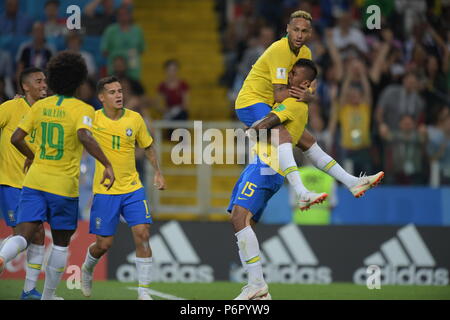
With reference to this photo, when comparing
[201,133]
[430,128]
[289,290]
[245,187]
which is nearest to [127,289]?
[289,290]

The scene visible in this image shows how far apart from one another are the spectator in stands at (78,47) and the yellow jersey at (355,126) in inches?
175

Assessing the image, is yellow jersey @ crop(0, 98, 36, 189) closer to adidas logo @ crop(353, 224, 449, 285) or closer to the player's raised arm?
the player's raised arm

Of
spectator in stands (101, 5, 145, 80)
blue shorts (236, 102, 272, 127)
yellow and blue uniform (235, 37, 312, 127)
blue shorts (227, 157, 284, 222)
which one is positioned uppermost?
spectator in stands (101, 5, 145, 80)

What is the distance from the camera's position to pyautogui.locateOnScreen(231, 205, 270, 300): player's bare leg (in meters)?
10.2

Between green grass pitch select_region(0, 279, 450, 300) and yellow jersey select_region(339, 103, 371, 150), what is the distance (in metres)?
2.89

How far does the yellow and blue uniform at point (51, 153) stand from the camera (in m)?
9.78

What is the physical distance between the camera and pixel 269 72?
1080cm

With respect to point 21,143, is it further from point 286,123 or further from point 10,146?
point 286,123

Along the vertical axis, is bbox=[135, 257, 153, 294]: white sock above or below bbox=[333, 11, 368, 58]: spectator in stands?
below

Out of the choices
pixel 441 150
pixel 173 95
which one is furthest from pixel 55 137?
pixel 173 95

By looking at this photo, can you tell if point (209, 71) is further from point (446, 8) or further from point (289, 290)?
point (289, 290)

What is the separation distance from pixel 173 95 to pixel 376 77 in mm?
3727

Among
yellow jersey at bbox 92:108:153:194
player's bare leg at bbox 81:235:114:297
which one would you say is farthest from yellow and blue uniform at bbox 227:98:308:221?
player's bare leg at bbox 81:235:114:297

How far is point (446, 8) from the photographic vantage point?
18750mm
